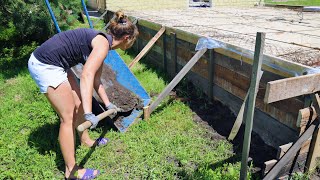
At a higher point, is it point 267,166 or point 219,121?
point 267,166

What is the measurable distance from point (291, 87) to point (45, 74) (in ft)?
6.53

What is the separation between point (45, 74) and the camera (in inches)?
99.9

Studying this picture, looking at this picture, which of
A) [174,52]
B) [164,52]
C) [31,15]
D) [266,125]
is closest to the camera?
[266,125]

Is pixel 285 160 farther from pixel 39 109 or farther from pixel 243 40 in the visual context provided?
pixel 39 109

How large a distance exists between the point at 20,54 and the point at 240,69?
18.5 ft

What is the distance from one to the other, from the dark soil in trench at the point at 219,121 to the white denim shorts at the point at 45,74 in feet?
6.01

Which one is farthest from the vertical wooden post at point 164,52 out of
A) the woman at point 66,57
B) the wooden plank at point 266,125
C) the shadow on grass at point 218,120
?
the woman at point 66,57

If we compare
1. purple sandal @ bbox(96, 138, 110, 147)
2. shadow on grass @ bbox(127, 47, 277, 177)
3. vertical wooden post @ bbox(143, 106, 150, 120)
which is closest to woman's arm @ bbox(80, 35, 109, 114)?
purple sandal @ bbox(96, 138, 110, 147)

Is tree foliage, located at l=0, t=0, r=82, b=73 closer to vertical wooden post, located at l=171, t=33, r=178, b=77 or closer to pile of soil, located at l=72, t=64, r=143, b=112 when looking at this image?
pile of soil, located at l=72, t=64, r=143, b=112

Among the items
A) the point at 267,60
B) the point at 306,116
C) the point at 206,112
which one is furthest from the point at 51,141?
the point at 306,116

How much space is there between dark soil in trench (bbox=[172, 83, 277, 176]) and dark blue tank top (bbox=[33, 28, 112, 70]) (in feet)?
5.79

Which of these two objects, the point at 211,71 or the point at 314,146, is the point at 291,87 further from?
the point at 211,71

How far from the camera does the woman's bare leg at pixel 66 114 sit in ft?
8.48

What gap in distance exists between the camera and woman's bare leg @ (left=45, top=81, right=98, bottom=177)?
2584 millimetres
